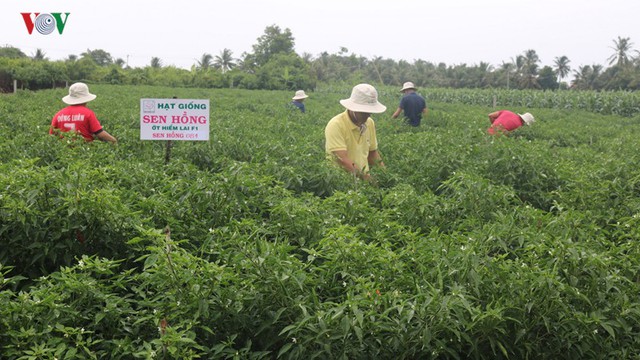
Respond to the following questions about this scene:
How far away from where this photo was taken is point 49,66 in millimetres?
46000

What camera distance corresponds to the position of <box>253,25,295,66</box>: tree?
8100 centimetres

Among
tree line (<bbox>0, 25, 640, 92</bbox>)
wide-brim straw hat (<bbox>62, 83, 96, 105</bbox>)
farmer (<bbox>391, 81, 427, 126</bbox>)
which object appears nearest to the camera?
wide-brim straw hat (<bbox>62, 83, 96, 105</bbox>)

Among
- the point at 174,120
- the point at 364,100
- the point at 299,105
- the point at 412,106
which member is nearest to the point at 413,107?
the point at 412,106

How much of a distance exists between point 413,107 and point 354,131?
→ 716 cm

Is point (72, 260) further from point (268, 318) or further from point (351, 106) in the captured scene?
point (351, 106)

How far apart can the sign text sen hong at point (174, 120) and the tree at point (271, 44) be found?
74.4m

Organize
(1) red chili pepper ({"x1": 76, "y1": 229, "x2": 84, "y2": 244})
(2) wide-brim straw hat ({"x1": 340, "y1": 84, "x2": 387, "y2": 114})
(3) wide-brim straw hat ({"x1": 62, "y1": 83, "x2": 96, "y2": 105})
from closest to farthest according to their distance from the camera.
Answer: (1) red chili pepper ({"x1": 76, "y1": 229, "x2": 84, "y2": 244}), (2) wide-brim straw hat ({"x1": 340, "y1": 84, "x2": 387, "y2": 114}), (3) wide-brim straw hat ({"x1": 62, "y1": 83, "x2": 96, "y2": 105})

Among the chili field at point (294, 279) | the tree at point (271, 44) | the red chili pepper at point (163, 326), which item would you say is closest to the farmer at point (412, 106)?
the chili field at point (294, 279)

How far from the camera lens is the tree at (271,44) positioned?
3189 inches

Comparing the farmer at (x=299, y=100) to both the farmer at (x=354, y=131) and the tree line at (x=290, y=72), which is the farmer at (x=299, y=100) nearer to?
the farmer at (x=354, y=131)

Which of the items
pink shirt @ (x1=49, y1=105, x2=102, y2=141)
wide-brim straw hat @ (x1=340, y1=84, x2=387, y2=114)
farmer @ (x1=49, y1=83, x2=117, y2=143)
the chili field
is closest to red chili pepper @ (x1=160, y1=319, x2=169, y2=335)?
the chili field

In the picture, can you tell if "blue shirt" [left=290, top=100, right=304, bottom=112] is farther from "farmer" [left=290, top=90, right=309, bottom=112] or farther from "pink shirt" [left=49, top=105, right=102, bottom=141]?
"pink shirt" [left=49, top=105, right=102, bottom=141]

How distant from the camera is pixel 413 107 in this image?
14195 mm

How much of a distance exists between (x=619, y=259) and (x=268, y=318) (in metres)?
2.22
